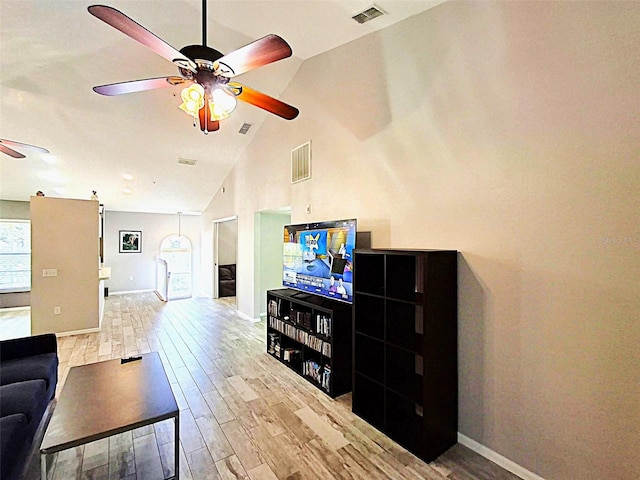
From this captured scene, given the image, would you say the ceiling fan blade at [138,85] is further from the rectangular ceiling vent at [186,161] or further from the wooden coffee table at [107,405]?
the rectangular ceiling vent at [186,161]

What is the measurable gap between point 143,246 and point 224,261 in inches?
114

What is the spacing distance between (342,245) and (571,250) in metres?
1.83

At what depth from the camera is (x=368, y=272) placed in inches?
111

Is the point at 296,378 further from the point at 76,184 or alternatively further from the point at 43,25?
the point at 76,184

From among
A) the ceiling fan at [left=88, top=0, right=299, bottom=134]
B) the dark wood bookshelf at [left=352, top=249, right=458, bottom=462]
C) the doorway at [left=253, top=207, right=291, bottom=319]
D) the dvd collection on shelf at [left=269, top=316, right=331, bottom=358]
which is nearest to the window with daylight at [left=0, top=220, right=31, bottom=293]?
the doorway at [left=253, top=207, right=291, bottom=319]

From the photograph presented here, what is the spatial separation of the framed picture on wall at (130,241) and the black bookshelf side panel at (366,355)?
8.84 metres

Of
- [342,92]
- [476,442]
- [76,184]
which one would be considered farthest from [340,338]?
[76,184]

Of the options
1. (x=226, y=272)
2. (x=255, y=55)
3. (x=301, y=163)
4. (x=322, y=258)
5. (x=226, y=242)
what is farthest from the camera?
(x=226, y=242)

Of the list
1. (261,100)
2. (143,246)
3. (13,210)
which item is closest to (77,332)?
(13,210)

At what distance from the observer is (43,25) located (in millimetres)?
3027

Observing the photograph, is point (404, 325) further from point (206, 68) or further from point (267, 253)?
point (267, 253)

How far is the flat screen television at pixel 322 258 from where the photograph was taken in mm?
3064

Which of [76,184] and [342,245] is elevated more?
[76,184]

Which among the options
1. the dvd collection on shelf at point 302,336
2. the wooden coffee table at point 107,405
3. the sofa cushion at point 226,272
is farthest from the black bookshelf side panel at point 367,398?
the sofa cushion at point 226,272
